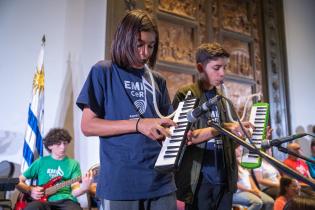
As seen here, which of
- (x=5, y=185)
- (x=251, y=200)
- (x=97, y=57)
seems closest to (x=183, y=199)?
(x=5, y=185)

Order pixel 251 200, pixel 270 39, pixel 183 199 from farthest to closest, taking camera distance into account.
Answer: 1. pixel 270 39
2. pixel 251 200
3. pixel 183 199

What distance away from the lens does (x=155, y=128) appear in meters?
1.00

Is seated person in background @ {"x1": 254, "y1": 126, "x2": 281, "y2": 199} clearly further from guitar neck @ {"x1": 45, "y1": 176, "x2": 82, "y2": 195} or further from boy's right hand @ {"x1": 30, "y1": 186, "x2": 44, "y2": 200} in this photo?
boy's right hand @ {"x1": 30, "y1": 186, "x2": 44, "y2": 200}

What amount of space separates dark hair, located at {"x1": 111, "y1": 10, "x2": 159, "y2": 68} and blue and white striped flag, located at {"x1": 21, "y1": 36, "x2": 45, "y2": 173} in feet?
6.65

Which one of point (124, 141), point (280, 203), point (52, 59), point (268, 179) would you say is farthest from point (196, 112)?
point (268, 179)

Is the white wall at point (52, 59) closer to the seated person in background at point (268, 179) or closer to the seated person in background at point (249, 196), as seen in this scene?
the seated person in background at point (249, 196)

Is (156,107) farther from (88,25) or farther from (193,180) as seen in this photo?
(88,25)

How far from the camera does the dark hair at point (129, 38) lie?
46.2 inches

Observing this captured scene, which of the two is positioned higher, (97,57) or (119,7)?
(119,7)

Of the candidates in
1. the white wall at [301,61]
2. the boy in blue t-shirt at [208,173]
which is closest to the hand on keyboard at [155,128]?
the boy in blue t-shirt at [208,173]

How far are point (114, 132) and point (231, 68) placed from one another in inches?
141

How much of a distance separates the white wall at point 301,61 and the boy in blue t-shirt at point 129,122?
13.6 feet

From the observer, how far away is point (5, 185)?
231 centimetres

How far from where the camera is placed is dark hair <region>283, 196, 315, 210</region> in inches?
44.8
